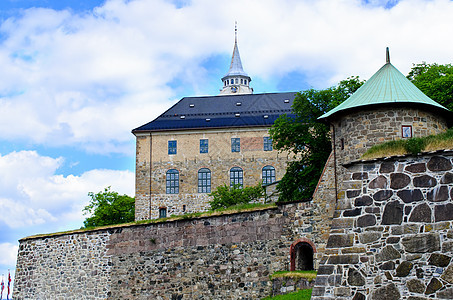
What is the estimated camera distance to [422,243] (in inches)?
400

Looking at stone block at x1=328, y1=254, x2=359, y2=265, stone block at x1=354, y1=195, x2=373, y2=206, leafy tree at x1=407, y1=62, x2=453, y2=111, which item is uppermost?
leafy tree at x1=407, y1=62, x2=453, y2=111

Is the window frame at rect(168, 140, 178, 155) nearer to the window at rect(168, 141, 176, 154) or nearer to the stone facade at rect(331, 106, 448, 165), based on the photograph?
the window at rect(168, 141, 176, 154)

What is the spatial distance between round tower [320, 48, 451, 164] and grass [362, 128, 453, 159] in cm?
1079

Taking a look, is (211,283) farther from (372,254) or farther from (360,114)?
(372,254)

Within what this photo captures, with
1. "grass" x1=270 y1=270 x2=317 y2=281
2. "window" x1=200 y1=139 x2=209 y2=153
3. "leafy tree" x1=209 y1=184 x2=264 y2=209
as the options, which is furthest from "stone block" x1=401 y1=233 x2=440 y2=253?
"window" x1=200 y1=139 x2=209 y2=153

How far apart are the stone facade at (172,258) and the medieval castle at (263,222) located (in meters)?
0.05

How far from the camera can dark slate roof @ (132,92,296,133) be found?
167 ft

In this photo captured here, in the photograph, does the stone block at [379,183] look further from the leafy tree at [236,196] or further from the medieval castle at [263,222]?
the leafy tree at [236,196]

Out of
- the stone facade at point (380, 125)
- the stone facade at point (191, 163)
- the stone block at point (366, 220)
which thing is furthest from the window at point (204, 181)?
the stone block at point (366, 220)

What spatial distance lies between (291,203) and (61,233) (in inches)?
500

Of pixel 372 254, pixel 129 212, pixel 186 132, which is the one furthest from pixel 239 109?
pixel 372 254

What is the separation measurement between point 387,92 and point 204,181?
95.5 ft

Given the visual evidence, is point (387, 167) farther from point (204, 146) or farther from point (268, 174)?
point (204, 146)

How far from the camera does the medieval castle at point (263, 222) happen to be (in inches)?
Answer: 406
